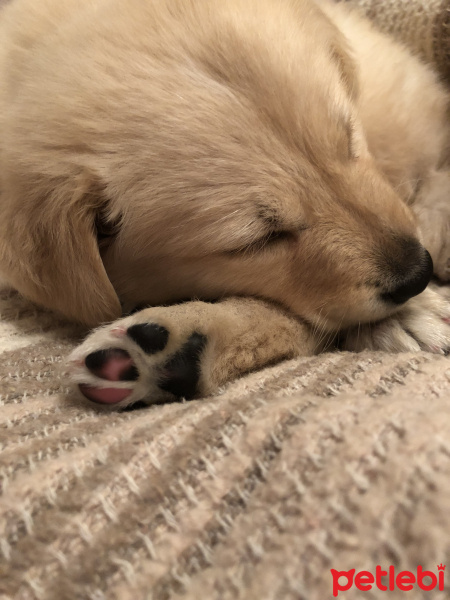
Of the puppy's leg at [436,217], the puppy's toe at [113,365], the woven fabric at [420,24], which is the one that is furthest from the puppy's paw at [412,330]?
the woven fabric at [420,24]

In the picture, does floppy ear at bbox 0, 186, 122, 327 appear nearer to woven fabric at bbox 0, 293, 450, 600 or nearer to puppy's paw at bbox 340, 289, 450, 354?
woven fabric at bbox 0, 293, 450, 600

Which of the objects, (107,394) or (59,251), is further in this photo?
(59,251)

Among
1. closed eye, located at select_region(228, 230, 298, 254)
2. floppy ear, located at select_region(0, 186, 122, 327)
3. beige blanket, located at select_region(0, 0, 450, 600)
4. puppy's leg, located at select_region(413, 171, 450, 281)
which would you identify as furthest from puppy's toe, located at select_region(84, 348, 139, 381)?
puppy's leg, located at select_region(413, 171, 450, 281)

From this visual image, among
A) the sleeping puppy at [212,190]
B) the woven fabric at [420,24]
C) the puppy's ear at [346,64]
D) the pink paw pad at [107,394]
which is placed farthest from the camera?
the woven fabric at [420,24]

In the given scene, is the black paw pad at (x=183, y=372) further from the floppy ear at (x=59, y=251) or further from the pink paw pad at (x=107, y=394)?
the floppy ear at (x=59, y=251)

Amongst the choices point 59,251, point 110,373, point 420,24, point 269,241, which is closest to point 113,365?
point 110,373

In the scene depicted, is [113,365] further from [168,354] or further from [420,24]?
[420,24]
